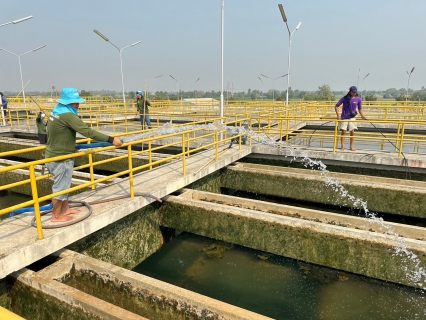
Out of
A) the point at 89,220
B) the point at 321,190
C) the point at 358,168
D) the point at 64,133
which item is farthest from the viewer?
the point at 358,168

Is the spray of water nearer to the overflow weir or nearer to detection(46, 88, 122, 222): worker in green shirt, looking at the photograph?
the overflow weir

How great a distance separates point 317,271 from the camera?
5797mm

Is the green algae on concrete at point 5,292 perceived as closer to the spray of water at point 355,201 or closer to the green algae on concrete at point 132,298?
the green algae on concrete at point 132,298

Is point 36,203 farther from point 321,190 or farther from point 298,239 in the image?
point 321,190

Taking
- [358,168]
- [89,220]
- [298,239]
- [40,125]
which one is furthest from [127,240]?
[40,125]

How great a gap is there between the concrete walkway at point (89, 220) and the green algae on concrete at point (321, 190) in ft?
3.52

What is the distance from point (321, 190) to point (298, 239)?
2.58 metres

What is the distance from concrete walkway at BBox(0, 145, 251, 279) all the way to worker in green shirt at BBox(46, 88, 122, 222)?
33 cm

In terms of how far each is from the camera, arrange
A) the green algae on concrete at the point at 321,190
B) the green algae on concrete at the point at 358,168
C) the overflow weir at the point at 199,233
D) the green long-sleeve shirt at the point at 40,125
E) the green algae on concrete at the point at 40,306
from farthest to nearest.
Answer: the green long-sleeve shirt at the point at 40,125 → the green algae on concrete at the point at 358,168 → the green algae on concrete at the point at 321,190 → the overflow weir at the point at 199,233 → the green algae on concrete at the point at 40,306

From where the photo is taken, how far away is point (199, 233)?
5945mm

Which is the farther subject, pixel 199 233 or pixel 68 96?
pixel 199 233

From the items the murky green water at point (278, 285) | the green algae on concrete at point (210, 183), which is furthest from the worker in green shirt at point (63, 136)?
the green algae on concrete at point (210, 183)

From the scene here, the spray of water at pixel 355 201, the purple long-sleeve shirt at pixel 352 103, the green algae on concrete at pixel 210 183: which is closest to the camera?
the spray of water at pixel 355 201

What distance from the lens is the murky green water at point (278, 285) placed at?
4.85 m
